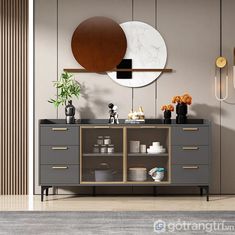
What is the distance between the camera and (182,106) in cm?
654

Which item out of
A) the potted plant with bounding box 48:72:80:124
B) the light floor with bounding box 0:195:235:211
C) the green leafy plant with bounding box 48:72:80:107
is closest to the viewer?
the light floor with bounding box 0:195:235:211

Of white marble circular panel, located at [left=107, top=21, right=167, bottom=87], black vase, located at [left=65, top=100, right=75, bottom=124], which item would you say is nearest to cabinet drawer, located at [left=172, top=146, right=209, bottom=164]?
white marble circular panel, located at [left=107, top=21, right=167, bottom=87]

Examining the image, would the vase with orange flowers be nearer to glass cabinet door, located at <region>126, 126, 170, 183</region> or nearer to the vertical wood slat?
glass cabinet door, located at <region>126, 126, 170, 183</region>

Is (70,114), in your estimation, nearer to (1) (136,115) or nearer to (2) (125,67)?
(1) (136,115)

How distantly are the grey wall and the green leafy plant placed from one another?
0.28 ft

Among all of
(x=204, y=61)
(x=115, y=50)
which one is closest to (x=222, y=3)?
(x=204, y=61)

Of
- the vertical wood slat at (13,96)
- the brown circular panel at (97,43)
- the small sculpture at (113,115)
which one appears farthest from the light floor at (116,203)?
the brown circular panel at (97,43)

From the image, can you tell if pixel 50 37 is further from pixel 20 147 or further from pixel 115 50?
pixel 20 147

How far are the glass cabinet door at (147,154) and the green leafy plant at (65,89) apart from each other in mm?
764

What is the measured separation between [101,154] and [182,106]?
999mm

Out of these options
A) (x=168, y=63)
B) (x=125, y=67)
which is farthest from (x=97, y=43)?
(x=168, y=63)

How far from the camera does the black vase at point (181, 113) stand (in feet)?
21.4

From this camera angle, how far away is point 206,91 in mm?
6867

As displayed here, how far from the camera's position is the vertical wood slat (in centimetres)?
680
